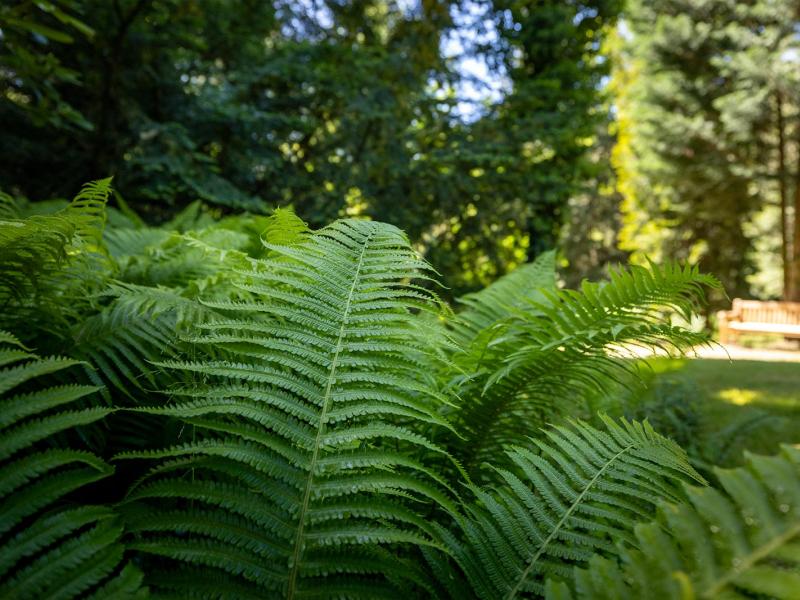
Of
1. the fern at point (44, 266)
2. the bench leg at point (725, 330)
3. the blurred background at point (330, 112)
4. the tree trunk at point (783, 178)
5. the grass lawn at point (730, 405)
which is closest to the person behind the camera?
the fern at point (44, 266)

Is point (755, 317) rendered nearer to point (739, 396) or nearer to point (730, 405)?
point (739, 396)

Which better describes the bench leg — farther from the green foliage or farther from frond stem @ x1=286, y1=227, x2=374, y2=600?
frond stem @ x1=286, y1=227, x2=374, y2=600

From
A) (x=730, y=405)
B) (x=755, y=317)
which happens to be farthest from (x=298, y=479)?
(x=755, y=317)

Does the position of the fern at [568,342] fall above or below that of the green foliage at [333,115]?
below

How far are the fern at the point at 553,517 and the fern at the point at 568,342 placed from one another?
1.05 ft

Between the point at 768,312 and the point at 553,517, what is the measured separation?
13.3 metres

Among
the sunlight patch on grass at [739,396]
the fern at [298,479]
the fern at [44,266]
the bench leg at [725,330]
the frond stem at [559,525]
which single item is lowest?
the bench leg at [725,330]

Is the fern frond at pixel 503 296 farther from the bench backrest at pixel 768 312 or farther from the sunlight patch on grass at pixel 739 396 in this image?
the bench backrest at pixel 768 312

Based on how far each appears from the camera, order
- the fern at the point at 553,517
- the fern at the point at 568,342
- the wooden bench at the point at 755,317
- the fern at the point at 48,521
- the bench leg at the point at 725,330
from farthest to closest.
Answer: the bench leg at the point at 725,330
the wooden bench at the point at 755,317
the fern at the point at 568,342
the fern at the point at 553,517
the fern at the point at 48,521

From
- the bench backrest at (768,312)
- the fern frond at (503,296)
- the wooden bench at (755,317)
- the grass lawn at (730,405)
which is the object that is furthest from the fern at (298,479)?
the bench backrest at (768,312)

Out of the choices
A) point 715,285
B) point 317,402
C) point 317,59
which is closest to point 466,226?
point 317,59

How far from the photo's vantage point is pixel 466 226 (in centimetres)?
773

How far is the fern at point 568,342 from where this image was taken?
138 cm

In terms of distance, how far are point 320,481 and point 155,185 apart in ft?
17.3
